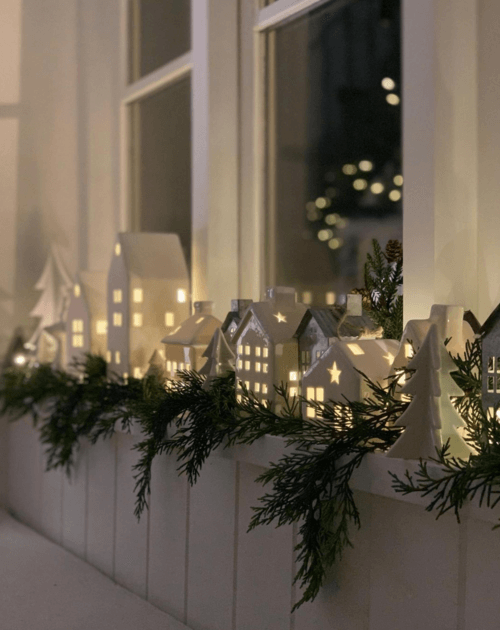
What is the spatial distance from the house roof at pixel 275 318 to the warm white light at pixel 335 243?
241 mm

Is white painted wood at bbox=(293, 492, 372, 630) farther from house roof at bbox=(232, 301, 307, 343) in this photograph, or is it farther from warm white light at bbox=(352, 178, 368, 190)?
warm white light at bbox=(352, 178, 368, 190)

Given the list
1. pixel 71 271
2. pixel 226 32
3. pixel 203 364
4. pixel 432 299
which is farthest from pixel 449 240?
pixel 71 271

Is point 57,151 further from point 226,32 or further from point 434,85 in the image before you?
point 434,85

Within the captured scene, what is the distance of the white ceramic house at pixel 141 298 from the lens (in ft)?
4.58

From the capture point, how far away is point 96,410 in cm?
141

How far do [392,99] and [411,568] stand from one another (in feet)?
2.32

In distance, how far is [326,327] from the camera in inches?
38.2

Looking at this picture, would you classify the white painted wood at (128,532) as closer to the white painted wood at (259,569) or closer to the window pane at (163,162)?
the white painted wood at (259,569)

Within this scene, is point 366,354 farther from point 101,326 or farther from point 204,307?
point 101,326

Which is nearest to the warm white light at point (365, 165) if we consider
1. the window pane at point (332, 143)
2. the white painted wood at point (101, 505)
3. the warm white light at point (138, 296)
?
the window pane at point (332, 143)

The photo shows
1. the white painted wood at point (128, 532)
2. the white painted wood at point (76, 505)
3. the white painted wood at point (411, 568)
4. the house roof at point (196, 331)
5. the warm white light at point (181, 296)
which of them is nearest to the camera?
the white painted wood at point (411, 568)

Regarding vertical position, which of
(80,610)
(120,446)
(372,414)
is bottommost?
(80,610)

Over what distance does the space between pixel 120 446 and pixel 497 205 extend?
0.81 meters

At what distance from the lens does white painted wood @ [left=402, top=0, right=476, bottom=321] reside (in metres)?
0.96
